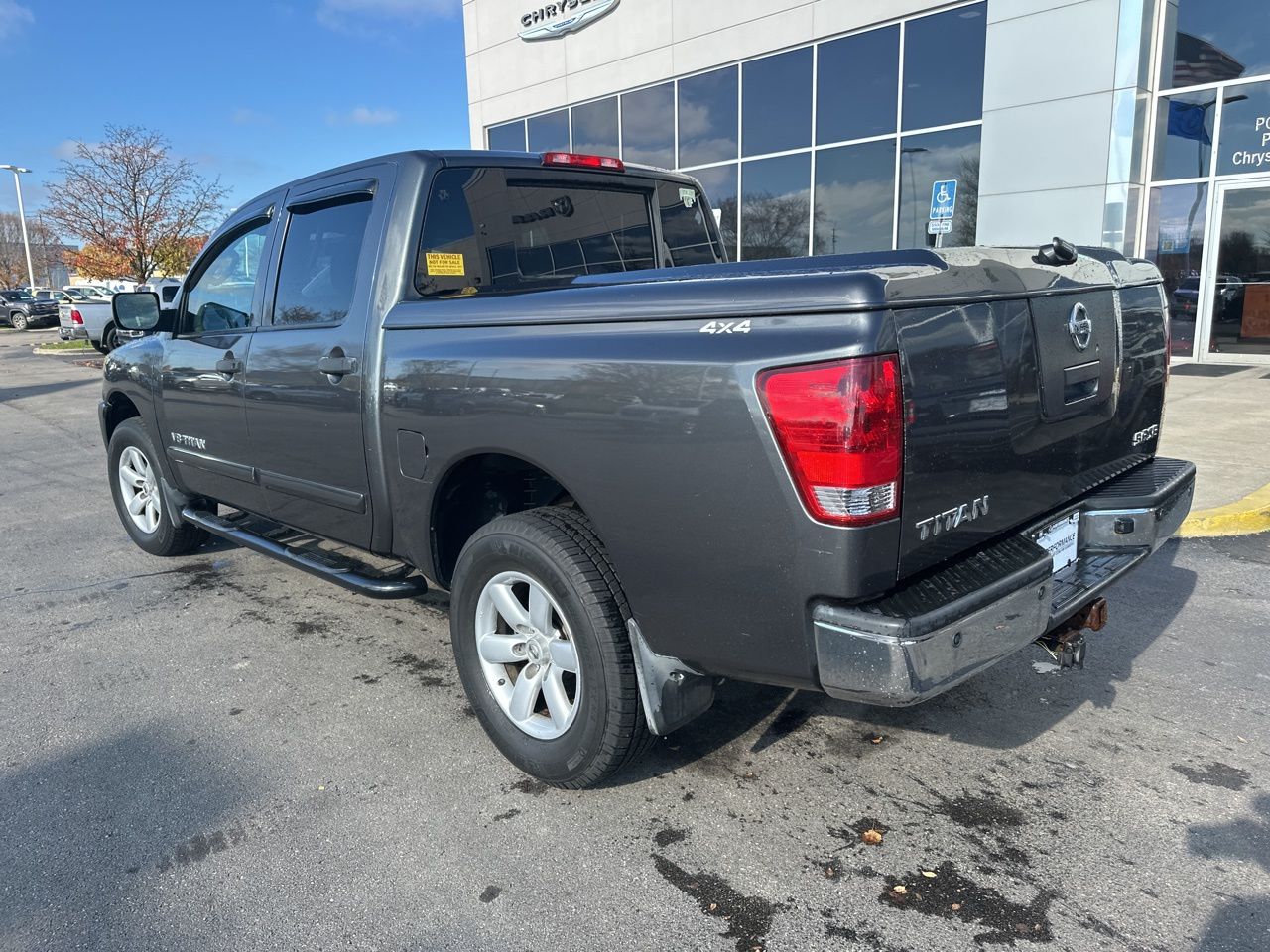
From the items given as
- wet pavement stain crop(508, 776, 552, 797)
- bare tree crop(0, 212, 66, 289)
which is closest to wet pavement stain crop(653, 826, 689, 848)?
wet pavement stain crop(508, 776, 552, 797)

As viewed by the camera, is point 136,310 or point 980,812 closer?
point 980,812

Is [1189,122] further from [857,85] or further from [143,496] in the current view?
[143,496]

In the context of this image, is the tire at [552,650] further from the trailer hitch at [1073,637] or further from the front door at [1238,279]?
the front door at [1238,279]

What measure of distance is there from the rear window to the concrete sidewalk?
13.6ft

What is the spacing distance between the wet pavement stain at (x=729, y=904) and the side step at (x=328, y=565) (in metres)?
1.53

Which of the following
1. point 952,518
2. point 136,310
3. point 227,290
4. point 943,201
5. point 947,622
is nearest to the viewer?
point 947,622

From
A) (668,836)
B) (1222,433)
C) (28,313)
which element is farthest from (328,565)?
(28,313)

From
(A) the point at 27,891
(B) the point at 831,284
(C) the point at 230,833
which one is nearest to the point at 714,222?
(B) the point at 831,284

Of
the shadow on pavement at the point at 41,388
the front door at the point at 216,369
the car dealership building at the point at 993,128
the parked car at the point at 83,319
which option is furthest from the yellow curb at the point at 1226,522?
the parked car at the point at 83,319

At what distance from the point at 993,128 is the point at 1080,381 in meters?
11.5

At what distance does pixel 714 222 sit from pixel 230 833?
3.63m

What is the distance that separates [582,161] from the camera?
3896 millimetres

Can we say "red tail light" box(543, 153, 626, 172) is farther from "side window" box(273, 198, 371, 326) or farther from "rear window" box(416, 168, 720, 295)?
"side window" box(273, 198, 371, 326)

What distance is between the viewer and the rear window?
340 centimetres
